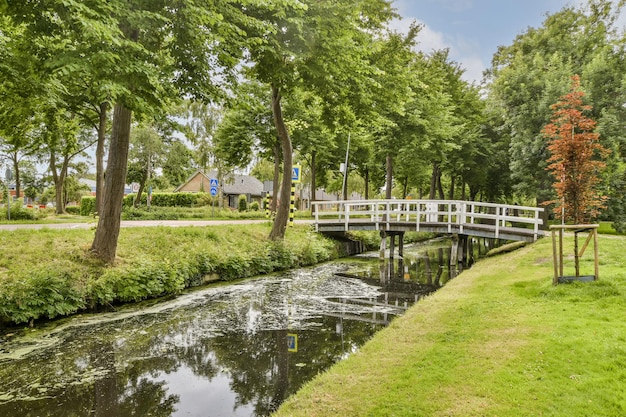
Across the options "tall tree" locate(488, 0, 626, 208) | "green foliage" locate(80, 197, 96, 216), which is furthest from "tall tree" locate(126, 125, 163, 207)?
"tall tree" locate(488, 0, 626, 208)

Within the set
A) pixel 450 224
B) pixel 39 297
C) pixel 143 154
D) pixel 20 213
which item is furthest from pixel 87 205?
pixel 450 224

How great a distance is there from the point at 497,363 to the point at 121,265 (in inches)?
366

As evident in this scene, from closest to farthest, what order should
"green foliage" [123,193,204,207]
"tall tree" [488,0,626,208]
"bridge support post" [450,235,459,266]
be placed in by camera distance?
"bridge support post" [450,235,459,266]
"tall tree" [488,0,626,208]
"green foliage" [123,193,204,207]

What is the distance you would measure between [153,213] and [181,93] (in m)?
16.8

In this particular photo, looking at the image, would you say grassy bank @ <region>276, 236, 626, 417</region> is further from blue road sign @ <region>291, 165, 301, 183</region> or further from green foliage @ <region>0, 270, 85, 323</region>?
blue road sign @ <region>291, 165, 301, 183</region>

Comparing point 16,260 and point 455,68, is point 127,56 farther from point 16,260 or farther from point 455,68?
point 455,68

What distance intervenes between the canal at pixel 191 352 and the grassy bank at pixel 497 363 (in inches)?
42.7

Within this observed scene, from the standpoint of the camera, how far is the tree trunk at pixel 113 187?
416 inches

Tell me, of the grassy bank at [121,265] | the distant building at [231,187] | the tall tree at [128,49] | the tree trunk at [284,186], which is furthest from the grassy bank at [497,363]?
the distant building at [231,187]

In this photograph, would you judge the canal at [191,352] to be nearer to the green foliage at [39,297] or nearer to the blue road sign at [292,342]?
the blue road sign at [292,342]

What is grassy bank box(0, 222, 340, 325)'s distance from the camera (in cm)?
850

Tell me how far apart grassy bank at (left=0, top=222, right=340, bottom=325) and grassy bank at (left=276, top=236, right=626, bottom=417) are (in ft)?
21.5

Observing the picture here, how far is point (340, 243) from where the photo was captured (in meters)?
21.9

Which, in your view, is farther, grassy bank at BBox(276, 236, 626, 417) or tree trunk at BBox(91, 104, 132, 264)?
tree trunk at BBox(91, 104, 132, 264)
